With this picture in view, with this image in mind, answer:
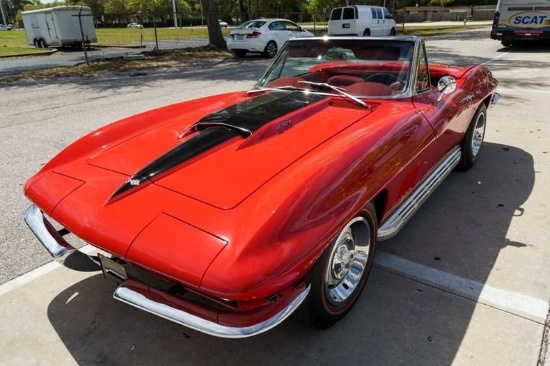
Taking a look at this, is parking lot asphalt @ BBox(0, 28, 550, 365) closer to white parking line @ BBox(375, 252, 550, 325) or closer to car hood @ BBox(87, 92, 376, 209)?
white parking line @ BBox(375, 252, 550, 325)

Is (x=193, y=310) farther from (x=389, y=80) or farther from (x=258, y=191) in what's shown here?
(x=389, y=80)

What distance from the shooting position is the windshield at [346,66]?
3.32m

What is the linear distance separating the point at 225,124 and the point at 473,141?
301cm

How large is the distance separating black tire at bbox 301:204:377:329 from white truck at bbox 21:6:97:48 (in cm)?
2162

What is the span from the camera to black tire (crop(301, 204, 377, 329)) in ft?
6.88

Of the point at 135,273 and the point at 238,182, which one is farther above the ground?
the point at 238,182

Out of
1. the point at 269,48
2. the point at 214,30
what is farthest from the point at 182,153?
the point at 214,30

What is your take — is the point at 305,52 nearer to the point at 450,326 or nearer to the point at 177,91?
the point at 450,326

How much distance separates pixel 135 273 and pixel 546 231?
306cm

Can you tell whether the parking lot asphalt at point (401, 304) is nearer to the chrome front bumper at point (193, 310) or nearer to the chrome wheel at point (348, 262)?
the chrome wheel at point (348, 262)

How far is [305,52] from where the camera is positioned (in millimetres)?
3836

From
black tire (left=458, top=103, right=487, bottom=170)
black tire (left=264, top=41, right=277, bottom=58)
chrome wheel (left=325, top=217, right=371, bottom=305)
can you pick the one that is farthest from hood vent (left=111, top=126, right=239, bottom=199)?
black tire (left=264, top=41, right=277, bottom=58)

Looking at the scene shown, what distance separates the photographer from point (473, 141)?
4543mm

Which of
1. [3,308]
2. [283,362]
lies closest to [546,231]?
[283,362]
